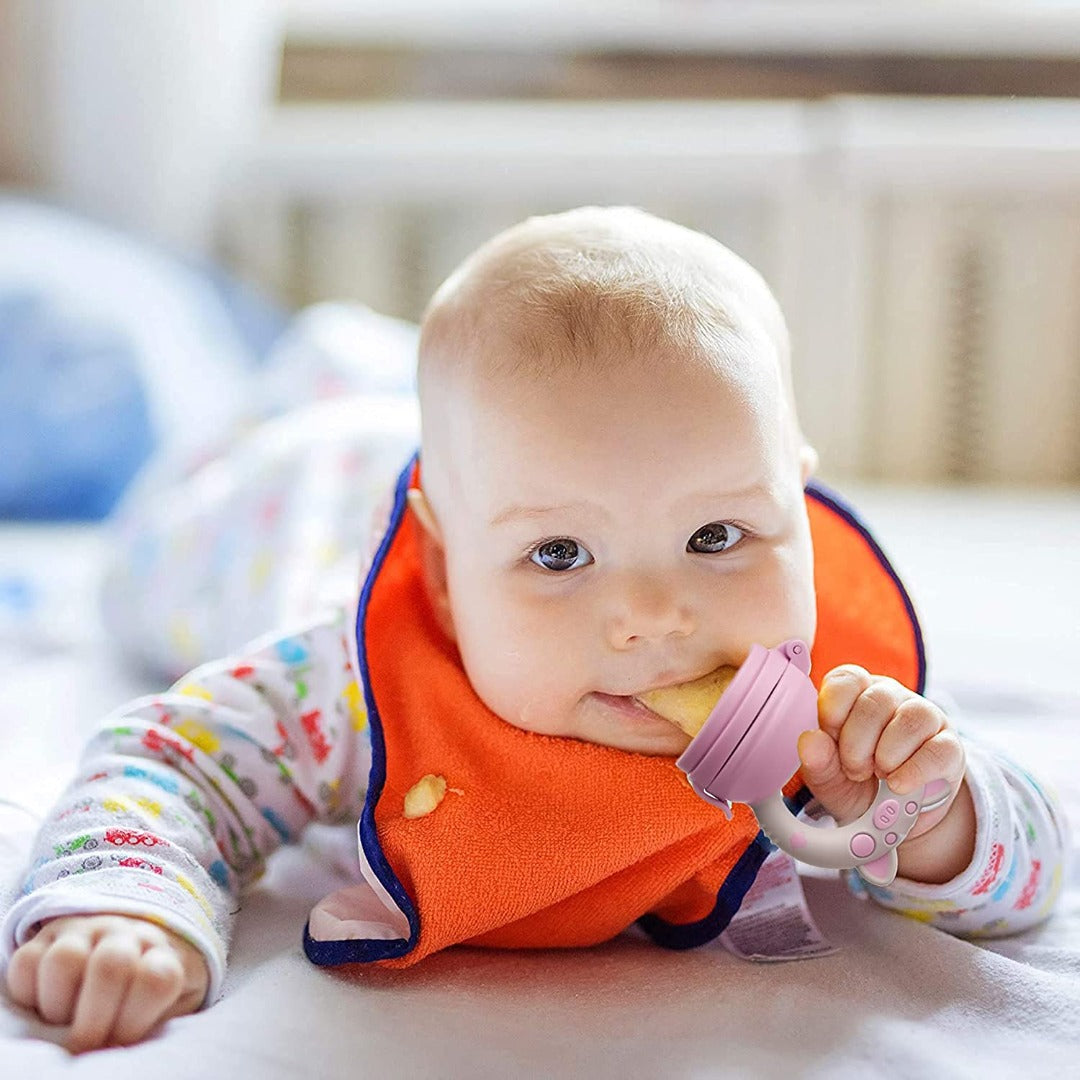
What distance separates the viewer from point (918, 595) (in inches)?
61.8

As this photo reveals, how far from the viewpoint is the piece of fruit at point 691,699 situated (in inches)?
29.0

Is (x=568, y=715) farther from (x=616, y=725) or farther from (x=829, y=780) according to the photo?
(x=829, y=780)

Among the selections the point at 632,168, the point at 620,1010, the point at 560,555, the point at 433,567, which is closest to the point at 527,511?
the point at 560,555

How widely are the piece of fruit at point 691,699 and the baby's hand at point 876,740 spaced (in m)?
0.05

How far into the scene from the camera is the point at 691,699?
74 centimetres

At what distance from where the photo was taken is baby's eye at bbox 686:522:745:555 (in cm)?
76

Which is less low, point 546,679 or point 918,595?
point 546,679

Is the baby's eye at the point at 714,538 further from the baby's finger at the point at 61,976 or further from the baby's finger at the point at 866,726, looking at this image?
the baby's finger at the point at 61,976

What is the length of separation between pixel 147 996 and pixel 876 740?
367mm

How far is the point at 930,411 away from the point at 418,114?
943mm

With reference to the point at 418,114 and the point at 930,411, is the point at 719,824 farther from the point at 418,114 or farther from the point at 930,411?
the point at 418,114

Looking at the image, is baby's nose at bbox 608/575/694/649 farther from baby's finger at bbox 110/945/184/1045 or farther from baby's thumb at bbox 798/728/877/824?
baby's finger at bbox 110/945/184/1045

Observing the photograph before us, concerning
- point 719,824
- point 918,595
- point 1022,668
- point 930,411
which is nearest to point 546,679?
point 719,824

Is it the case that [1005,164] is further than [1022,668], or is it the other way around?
[1005,164]
